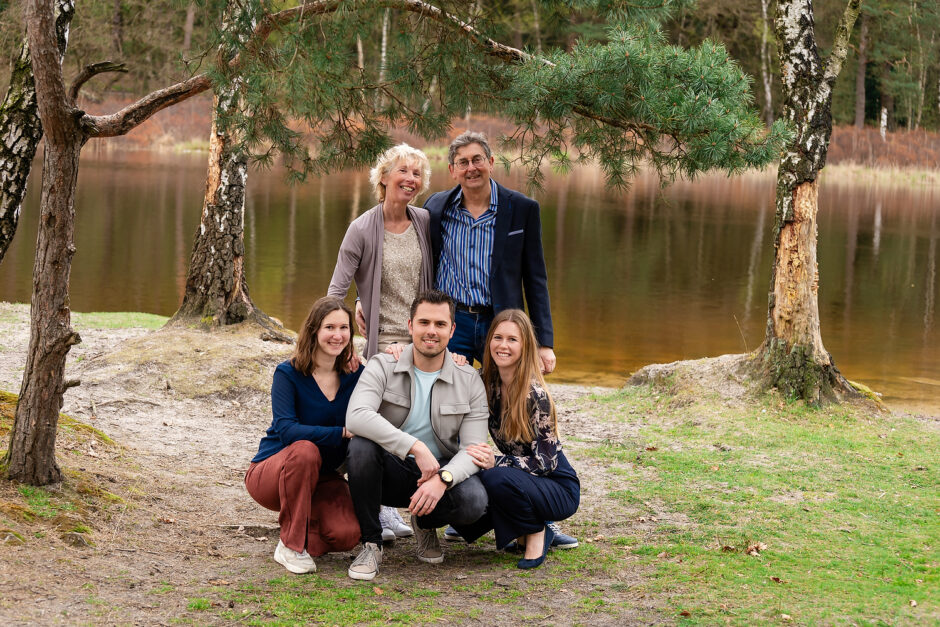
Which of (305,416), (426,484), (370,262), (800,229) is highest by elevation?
(800,229)

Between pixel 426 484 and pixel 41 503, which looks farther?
pixel 41 503

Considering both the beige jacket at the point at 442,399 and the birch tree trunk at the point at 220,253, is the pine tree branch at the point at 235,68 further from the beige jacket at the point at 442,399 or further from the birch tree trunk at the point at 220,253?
the birch tree trunk at the point at 220,253

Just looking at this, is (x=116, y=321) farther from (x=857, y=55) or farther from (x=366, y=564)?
(x=857, y=55)

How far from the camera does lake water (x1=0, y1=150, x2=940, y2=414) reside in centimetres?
1141

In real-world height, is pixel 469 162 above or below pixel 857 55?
below

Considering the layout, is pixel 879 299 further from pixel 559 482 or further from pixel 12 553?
pixel 12 553

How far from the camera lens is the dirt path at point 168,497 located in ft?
10.5

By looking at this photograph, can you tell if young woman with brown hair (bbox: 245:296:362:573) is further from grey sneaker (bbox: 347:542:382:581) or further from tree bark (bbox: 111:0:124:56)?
tree bark (bbox: 111:0:124:56)

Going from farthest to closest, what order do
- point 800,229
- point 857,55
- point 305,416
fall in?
point 857,55 → point 800,229 → point 305,416

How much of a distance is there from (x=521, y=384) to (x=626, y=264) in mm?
13743

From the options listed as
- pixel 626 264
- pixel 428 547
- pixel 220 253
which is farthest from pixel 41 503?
pixel 626 264

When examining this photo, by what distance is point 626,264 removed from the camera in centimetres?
1719

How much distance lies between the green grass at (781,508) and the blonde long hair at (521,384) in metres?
0.76

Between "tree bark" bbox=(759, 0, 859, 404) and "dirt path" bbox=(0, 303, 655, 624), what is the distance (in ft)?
5.07
